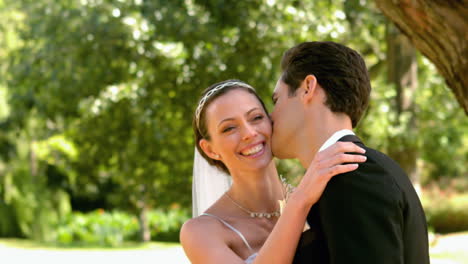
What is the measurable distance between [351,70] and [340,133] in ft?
0.88

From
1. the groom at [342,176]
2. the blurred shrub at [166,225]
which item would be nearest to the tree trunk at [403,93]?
the groom at [342,176]

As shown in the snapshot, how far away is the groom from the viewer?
6.95ft

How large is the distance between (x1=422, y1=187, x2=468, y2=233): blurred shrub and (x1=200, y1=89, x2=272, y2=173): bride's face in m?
20.1

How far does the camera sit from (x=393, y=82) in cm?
1334

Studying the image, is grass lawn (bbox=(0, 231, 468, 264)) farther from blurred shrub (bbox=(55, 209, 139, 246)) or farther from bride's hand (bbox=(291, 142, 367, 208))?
bride's hand (bbox=(291, 142, 367, 208))

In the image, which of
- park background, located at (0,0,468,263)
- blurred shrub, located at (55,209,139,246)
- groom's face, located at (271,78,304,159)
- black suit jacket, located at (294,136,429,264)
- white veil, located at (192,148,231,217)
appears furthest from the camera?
blurred shrub, located at (55,209,139,246)

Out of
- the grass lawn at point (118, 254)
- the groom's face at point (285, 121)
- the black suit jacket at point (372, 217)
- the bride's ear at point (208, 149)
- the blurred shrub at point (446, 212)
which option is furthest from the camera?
the blurred shrub at point (446, 212)

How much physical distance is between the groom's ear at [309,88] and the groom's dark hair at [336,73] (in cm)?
2

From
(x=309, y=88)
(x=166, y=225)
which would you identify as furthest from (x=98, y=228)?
(x=309, y=88)

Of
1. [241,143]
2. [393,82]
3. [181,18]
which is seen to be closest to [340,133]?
[241,143]

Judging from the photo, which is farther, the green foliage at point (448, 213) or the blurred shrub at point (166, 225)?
the green foliage at point (448, 213)

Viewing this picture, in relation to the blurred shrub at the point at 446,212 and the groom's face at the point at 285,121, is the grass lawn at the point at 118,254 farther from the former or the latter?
the groom's face at the point at 285,121

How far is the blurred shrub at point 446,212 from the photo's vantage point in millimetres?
22656

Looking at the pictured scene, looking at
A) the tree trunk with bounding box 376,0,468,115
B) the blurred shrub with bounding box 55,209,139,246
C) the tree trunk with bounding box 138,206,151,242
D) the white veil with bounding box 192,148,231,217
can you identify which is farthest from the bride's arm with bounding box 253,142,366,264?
the blurred shrub with bounding box 55,209,139,246
